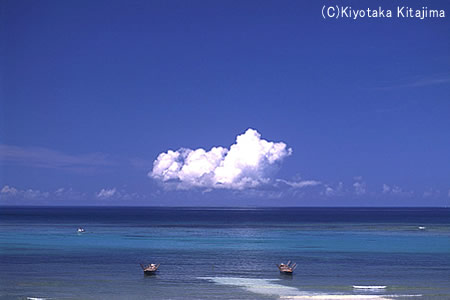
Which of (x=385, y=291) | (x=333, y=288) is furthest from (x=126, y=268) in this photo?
(x=385, y=291)

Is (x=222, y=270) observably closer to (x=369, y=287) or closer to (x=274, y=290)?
(x=274, y=290)

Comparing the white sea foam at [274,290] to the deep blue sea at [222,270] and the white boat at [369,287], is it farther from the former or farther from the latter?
the white boat at [369,287]

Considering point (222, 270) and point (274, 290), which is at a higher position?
point (222, 270)

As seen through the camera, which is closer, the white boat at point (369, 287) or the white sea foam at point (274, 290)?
the white sea foam at point (274, 290)

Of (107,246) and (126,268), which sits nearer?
(126,268)

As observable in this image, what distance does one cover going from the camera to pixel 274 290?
4441 cm

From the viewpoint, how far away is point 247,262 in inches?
2463


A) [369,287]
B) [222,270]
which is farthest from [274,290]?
[222,270]

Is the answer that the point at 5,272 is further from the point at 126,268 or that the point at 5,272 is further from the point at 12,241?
the point at 12,241

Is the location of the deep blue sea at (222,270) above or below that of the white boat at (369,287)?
above

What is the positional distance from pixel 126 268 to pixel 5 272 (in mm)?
10386

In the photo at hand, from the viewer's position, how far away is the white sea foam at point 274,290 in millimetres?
41188

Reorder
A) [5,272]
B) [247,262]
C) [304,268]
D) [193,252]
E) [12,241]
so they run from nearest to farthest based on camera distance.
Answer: [5,272] → [304,268] → [247,262] → [193,252] → [12,241]

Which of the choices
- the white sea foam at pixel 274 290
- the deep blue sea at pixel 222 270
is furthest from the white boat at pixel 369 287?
the white sea foam at pixel 274 290
